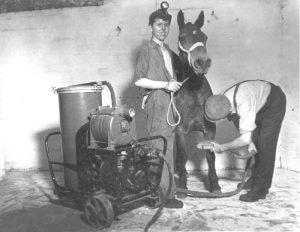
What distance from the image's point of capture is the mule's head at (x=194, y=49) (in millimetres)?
3009

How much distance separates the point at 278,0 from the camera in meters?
4.57

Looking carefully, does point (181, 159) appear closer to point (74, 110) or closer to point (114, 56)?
point (74, 110)

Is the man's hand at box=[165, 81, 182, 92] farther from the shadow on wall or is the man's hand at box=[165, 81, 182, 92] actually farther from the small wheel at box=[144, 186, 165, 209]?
the shadow on wall

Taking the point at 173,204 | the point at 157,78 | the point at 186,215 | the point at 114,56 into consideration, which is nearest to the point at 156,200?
the point at 173,204

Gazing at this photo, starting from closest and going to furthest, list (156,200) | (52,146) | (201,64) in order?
(201,64) → (156,200) → (52,146)

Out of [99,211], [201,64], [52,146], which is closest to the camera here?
[99,211]

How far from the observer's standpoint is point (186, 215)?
9.87ft

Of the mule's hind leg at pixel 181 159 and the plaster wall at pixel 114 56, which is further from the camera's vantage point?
the plaster wall at pixel 114 56

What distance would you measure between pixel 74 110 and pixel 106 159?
76 centimetres

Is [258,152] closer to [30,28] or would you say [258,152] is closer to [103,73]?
[103,73]

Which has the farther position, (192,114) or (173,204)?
(192,114)

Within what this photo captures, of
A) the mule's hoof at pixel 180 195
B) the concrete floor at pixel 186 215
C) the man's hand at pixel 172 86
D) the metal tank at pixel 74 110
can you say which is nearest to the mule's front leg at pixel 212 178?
the concrete floor at pixel 186 215

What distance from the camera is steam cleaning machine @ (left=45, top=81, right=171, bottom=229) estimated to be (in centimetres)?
280

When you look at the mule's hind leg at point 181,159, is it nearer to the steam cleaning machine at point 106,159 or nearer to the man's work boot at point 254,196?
the steam cleaning machine at point 106,159
